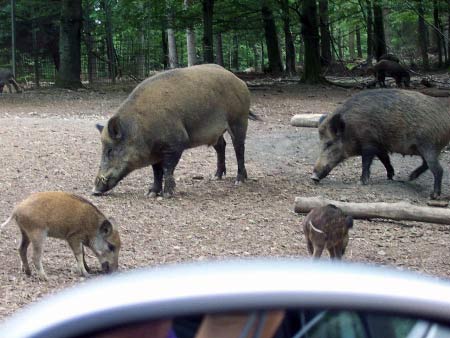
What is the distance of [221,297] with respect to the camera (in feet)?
4.71

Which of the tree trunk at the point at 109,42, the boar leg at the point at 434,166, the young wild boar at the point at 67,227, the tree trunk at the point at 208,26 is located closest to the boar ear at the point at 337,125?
the boar leg at the point at 434,166

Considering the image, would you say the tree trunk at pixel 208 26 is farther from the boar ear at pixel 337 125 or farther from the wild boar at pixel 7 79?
the boar ear at pixel 337 125

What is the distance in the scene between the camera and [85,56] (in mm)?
24438

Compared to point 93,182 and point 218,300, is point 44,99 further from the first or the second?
point 218,300

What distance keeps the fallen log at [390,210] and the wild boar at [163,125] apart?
1715 mm

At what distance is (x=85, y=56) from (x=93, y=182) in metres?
15.2

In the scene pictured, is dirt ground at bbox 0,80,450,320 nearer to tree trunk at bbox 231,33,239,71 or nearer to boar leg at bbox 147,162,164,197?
boar leg at bbox 147,162,164,197

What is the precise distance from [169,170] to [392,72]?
13424 mm

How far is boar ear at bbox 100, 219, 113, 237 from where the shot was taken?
6.19 m

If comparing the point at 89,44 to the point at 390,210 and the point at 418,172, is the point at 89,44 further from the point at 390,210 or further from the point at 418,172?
the point at 390,210

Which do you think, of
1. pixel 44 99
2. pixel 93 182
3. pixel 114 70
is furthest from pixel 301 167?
pixel 114 70

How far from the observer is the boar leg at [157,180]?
30.4ft

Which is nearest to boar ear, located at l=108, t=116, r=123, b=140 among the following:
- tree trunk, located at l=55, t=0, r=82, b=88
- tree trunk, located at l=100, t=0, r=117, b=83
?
tree trunk, located at l=55, t=0, r=82, b=88

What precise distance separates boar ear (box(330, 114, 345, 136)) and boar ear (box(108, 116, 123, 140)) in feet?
8.65
